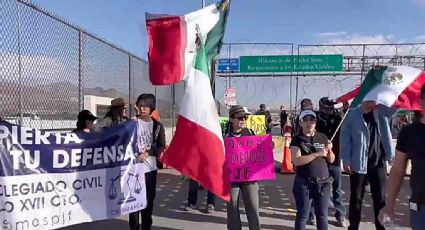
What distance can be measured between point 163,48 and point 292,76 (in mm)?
28248

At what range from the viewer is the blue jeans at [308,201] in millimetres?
5375

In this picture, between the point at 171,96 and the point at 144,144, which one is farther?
the point at 171,96

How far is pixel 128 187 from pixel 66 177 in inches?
34.9

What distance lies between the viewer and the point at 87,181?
485cm

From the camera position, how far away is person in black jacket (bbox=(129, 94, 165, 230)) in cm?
566

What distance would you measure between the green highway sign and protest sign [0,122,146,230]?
102 ft

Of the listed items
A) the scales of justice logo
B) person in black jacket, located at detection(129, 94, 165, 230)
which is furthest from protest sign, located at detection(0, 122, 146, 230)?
person in black jacket, located at detection(129, 94, 165, 230)

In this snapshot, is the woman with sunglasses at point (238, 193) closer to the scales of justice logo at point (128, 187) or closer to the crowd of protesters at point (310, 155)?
the crowd of protesters at point (310, 155)

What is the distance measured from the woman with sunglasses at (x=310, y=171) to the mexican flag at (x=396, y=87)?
2.83 ft

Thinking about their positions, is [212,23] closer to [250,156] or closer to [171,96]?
[250,156]

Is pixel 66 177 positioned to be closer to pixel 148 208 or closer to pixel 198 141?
pixel 198 141

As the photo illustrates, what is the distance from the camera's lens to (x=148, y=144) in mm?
5734

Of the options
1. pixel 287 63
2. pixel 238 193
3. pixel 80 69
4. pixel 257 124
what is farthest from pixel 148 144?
pixel 287 63

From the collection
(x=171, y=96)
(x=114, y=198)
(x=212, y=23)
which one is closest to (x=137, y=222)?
(x=114, y=198)
